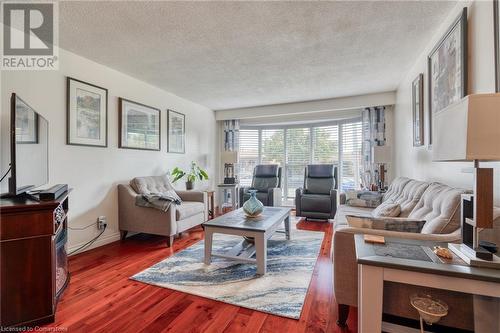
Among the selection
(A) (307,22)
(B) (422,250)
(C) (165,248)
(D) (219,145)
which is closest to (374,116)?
(A) (307,22)

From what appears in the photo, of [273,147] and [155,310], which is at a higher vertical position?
[273,147]

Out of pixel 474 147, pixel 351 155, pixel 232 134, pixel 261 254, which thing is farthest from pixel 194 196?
pixel 474 147

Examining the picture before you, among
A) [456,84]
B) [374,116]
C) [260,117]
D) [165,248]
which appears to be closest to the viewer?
[456,84]

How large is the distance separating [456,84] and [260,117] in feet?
13.1

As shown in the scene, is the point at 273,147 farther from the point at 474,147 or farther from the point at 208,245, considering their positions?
the point at 474,147

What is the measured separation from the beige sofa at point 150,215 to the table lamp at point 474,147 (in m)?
2.71

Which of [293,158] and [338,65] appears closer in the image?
[338,65]

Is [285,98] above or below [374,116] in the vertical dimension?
above

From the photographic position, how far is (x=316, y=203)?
416cm

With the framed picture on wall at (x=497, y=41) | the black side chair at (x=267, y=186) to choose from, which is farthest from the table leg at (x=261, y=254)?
the black side chair at (x=267, y=186)

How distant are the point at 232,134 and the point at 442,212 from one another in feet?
14.9

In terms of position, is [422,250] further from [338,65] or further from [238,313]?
[338,65]

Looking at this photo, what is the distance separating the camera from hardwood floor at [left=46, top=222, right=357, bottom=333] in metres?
1.55

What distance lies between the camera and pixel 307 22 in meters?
2.13
